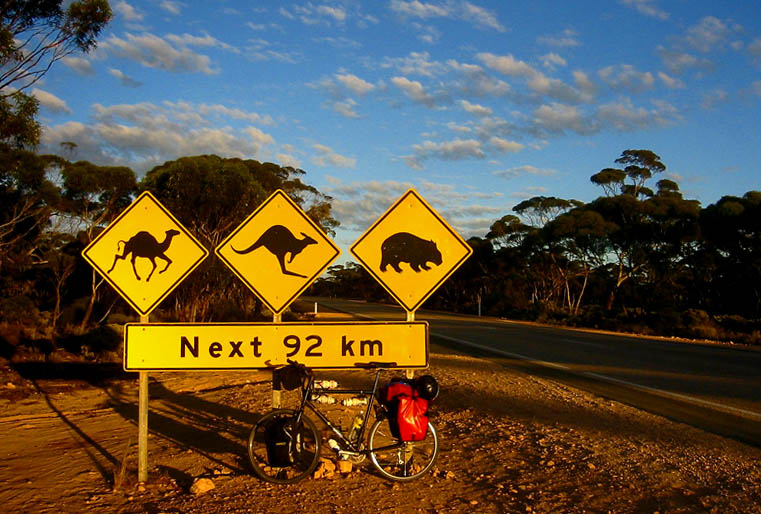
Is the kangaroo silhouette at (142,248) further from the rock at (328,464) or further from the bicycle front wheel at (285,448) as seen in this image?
the rock at (328,464)

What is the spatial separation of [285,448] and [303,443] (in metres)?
0.17

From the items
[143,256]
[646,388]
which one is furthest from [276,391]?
[646,388]

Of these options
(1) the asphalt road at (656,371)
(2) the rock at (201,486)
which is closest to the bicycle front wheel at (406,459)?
(2) the rock at (201,486)

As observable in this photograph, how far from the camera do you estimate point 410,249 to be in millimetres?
5914

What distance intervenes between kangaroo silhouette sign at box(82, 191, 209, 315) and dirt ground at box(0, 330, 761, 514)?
1353 millimetres

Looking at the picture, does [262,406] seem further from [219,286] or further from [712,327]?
[712,327]

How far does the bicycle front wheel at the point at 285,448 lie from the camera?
538 centimetres

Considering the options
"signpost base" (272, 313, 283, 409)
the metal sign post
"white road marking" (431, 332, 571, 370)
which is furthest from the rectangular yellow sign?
"white road marking" (431, 332, 571, 370)

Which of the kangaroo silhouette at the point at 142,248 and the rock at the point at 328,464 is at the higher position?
the kangaroo silhouette at the point at 142,248

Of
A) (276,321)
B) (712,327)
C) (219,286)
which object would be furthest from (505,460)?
(712,327)

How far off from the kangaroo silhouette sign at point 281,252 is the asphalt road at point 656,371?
5400 millimetres

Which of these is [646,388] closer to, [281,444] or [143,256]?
[281,444]

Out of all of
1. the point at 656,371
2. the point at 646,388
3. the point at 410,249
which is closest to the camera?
the point at 410,249

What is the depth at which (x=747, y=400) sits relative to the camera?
404 inches
